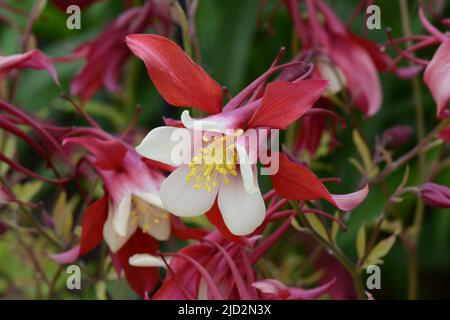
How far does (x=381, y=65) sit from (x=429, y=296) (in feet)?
1.65

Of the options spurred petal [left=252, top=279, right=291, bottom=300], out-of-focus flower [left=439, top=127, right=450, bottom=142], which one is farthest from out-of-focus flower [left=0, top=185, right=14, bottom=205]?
out-of-focus flower [left=439, top=127, right=450, bottom=142]

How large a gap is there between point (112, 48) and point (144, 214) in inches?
8.3

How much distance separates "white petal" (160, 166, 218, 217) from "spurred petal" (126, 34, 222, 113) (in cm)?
4

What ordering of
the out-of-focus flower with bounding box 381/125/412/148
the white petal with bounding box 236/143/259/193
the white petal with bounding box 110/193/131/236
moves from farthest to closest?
the out-of-focus flower with bounding box 381/125/412/148 → the white petal with bounding box 110/193/131/236 → the white petal with bounding box 236/143/259/193

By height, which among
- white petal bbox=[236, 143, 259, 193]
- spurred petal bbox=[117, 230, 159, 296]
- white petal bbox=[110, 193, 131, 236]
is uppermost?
white petal bbox=[236, 143, 259, 193]

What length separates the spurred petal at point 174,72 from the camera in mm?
442

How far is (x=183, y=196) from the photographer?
46cm

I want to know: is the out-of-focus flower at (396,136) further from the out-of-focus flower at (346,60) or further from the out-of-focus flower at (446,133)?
the out-of-focus flower at (446,133)

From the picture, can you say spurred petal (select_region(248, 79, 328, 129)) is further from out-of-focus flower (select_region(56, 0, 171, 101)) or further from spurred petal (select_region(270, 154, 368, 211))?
out-of-focus flower (select_region(56, 0, 171, 101))

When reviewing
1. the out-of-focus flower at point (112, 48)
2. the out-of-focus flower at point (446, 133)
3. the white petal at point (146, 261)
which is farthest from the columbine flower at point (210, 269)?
the out-of-focus flower at point (112, 48)

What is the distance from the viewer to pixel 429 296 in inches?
43.2

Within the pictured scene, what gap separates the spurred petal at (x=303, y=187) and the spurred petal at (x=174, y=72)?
6cm

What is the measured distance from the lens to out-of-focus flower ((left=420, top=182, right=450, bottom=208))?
491 mm

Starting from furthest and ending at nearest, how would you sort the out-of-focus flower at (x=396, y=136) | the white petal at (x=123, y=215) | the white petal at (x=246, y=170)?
the out-of-focus flower at (x=396, y=136)
the white petal at (x=123, y=215)
the white petal at (x=246, y=170)
